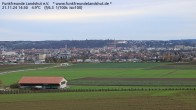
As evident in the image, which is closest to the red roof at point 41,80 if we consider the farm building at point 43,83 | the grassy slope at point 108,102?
the farm building at point 43,83

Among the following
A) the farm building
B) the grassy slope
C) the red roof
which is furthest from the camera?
the red roof

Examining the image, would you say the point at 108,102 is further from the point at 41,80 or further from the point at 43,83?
the point at 41,80

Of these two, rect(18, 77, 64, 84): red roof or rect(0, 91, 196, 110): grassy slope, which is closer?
rect(0, 91, 196, 110): grassy slope

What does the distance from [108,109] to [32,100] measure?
306 inches

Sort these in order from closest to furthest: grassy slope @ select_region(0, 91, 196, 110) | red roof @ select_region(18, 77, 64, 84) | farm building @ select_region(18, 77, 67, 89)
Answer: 1. grassy slope @ select_region(0, 91, 196, 110)
2. farm building @ select_region(18, 77, 67, 89)
3. red roof @ select_region(18, 77, 64, 84)

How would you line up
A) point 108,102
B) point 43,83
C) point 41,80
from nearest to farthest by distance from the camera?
point 108,102
point 43,83
point 41,80

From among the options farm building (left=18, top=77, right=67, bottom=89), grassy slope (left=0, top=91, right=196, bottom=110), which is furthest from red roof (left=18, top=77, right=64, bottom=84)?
grassy slope (left=0, top=91, right=196, bottom=110)

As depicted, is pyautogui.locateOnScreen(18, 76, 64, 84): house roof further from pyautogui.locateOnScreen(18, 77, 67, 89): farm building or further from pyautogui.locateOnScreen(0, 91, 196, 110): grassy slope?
pyautogui.locateOnScreen(0, 91, 196, 110): grassy slope

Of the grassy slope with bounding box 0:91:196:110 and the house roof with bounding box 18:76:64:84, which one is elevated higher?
the grassy slope with bounding box 0:91:196:110

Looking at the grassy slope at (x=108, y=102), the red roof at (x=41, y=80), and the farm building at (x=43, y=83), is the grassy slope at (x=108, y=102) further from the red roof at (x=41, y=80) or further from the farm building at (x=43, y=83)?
the red roof at (x=41, y=80)

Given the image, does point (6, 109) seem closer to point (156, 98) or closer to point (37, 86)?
point (156, 98)

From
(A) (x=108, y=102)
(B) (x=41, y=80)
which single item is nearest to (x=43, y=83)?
(B) (x=41, y=80)

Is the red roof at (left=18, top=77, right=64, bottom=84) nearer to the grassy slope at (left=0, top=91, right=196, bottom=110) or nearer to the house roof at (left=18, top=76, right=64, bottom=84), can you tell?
the house roof at (left=18, top=76, right=64, bottom=84)

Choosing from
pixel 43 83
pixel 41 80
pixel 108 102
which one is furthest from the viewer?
pixel 41 80
